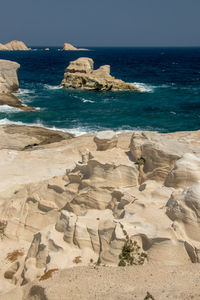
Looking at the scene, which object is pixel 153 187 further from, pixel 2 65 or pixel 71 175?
pixel 2 65

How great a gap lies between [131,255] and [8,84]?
62.7m

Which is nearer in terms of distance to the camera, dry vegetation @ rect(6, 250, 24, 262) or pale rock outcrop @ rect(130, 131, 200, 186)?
dry vegetation @ rect(6, 250, 24, 262)

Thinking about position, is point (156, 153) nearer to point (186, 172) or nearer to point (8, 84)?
point (186, 172)

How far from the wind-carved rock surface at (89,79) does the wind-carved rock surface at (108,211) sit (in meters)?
57.6

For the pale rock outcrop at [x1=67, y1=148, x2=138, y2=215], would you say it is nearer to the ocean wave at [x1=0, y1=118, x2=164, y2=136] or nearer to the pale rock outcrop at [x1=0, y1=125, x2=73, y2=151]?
the pale rock outcrop at [x1=0, y1=125, x2=73, y2=151]

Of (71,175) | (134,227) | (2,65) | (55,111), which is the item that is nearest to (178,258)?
(134,227)

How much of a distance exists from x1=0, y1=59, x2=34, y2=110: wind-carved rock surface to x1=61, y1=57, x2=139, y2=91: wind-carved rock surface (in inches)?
592

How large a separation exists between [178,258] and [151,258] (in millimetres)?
1021

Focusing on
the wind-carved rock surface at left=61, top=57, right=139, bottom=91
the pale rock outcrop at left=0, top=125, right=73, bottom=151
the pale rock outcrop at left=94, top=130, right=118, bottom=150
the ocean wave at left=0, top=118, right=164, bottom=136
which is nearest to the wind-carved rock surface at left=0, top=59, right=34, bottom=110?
the ocean wave at left=0, top=118, right=164, bottom=136

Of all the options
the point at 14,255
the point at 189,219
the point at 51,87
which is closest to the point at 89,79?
the point at 51,87

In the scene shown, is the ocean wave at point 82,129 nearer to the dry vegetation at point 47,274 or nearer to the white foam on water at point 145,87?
the white foam on water at point 145,87

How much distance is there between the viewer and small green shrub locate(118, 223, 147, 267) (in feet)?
40.1

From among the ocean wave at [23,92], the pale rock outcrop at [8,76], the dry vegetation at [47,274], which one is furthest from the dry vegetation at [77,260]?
the ocean wave at [23,92]

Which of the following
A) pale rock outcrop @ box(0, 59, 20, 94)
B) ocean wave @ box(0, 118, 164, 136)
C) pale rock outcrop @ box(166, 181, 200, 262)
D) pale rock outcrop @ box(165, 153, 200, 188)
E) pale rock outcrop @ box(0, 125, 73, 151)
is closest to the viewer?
pale rock outcrop @ box(166, 181, 200, 262)
